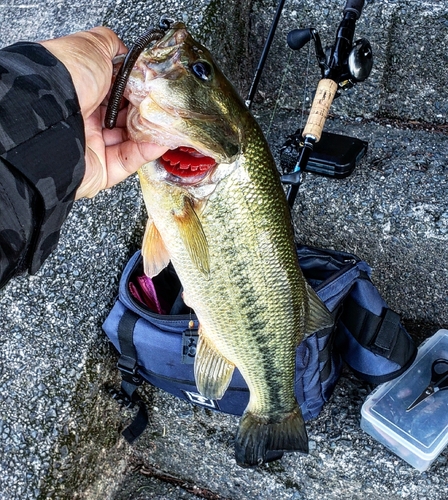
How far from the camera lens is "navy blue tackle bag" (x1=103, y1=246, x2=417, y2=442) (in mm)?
2115

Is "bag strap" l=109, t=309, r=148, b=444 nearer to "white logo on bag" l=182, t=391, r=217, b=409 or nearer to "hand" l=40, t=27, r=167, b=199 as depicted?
"white logo on bag" l=182, t=391, r=217, b=409

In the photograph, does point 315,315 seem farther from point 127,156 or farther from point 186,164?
point 127,156

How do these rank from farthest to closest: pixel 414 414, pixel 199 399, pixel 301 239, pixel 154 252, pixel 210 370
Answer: pixel 301 239 → pixel 199 399 → pixel 414 414 → pixel 210 370 → pixel 154 252

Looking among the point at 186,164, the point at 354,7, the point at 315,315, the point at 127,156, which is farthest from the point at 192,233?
the point at 354,7

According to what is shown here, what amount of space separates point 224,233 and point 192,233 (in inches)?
4.0

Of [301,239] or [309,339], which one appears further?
[301,239]

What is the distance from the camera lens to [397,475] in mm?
2211

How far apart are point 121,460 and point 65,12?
2.45 meters

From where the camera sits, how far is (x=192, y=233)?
5.32ft

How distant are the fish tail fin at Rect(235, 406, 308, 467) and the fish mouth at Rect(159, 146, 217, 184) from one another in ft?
3.12

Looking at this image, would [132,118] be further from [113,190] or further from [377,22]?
[377,22]

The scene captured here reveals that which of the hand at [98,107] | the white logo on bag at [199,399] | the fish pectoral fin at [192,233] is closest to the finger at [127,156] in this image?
the hand at [98,107]

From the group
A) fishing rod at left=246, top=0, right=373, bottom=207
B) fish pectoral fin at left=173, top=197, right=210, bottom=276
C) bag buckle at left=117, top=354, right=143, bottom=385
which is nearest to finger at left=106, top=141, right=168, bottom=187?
fish pectoral fin at left=173, top=197, right=210, bottom=276

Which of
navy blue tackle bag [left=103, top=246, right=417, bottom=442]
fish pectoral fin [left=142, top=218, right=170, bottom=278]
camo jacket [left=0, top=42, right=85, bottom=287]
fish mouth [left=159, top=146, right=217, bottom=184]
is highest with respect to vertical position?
camo jacket [left=0, top=42, right=85, bottom=287]
